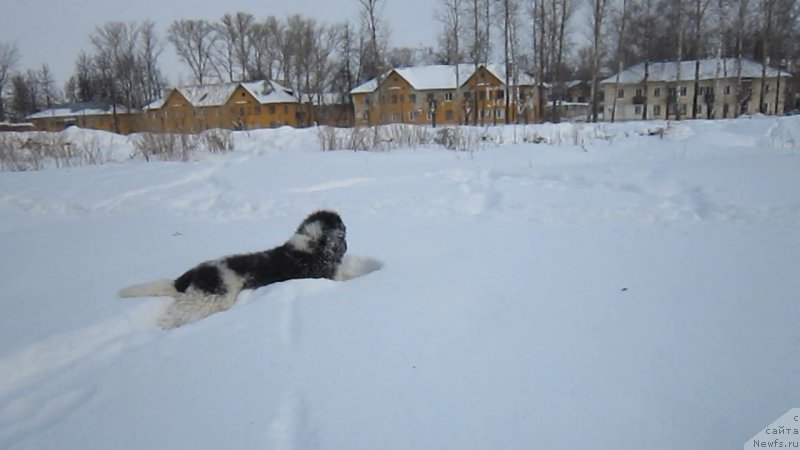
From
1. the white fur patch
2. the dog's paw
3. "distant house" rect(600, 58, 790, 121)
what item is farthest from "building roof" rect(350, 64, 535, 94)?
the white fur patch

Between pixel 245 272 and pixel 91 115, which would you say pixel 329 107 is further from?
pixel 245 272

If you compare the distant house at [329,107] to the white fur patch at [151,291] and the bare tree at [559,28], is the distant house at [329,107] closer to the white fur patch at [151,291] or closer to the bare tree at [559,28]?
the bare tree at [559,28]

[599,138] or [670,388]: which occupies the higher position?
[599,138]

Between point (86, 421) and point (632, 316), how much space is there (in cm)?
309

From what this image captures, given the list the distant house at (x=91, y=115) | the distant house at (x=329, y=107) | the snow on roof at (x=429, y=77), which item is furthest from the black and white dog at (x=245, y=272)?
the distant house at (x=91, y=115)

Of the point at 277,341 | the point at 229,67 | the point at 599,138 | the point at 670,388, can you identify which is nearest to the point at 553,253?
the point at 670,388

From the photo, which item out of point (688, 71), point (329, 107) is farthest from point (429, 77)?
point (688, 71)

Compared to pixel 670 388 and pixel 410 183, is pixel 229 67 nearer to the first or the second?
pixel 410 183

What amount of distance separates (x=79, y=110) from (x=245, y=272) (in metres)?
66.6

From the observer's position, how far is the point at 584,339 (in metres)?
2.60

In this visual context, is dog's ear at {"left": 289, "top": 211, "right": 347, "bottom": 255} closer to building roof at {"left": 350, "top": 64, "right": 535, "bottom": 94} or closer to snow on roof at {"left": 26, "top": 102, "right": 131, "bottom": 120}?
building roof at {"left": 350, "top": 64, "right": 535, "bottom": 94}

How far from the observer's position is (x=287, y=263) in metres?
3.90

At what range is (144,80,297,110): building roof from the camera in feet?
169

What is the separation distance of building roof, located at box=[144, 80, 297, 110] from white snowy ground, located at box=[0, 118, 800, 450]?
5058 cm
